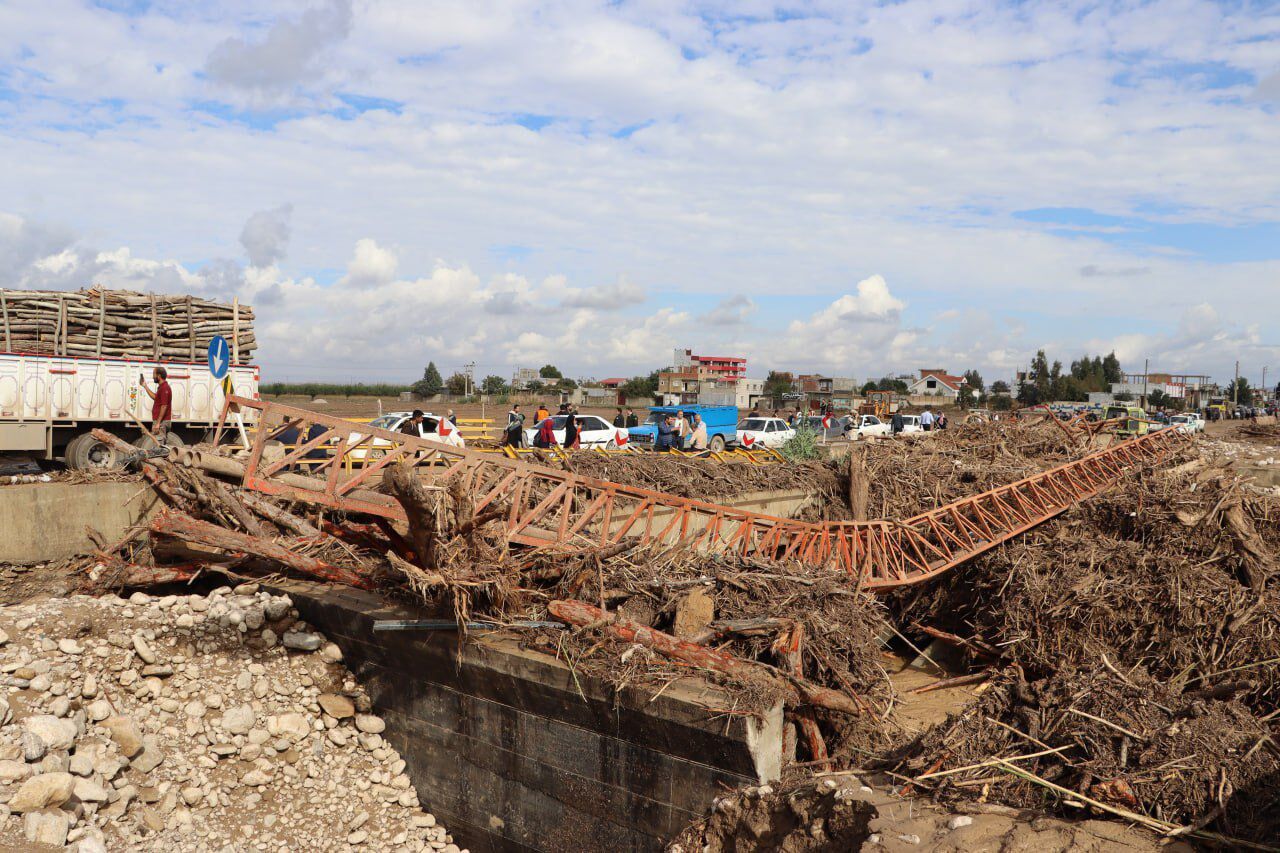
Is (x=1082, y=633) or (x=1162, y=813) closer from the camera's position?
(x=1162, y=813)

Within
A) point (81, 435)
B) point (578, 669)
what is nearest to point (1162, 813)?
point (578, 669)

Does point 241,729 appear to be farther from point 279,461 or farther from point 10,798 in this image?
point 279,461

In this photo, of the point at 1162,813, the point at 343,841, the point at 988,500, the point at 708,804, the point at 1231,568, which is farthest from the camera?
the point at 988,500

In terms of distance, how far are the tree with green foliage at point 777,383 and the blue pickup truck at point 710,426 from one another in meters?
51.0

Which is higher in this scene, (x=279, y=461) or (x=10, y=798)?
(x=279, y=461)

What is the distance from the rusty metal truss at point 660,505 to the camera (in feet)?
27.3

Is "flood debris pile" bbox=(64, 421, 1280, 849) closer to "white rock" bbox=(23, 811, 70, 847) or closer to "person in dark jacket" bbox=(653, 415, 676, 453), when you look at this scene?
"white rock" bbox=(23, 811, 70, 847)

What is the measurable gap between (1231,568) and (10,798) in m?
11.7

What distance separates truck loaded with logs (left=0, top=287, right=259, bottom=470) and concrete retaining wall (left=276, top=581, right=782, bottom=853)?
7.15m

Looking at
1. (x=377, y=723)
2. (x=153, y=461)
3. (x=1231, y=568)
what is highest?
(x=153, y=461)

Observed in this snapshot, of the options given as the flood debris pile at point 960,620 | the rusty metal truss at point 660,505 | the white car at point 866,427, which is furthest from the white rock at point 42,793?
the white car at point 866,427

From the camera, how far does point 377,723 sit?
803 centimetres

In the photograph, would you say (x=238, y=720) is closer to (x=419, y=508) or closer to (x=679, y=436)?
(x=419, y=508)

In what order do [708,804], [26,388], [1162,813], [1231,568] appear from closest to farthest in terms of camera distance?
1. [1162,813]
2. [708,804]
3. [1231,568]
4. [26,388]
